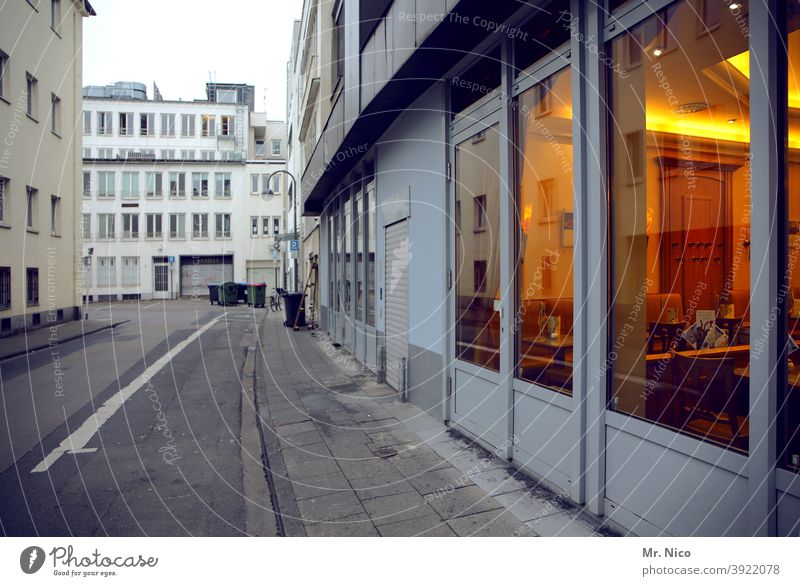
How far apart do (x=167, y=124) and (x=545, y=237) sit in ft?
147

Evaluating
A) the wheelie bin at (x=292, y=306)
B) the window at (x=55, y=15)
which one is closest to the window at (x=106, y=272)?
the wheelie bin at (x=292, y=306)

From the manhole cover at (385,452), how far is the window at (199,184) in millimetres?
42090

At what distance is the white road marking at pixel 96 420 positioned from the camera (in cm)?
521

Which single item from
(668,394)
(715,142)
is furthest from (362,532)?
(715,142)

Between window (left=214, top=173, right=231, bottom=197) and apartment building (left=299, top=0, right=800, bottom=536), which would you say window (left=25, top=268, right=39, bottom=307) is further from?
window (left=214, top=173, right=231, bottom=197)

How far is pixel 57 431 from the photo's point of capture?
6.13m

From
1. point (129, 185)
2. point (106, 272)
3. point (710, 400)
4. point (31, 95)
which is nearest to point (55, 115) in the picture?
point (31, 95)

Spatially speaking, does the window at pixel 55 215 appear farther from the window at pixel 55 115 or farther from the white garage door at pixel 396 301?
the white garage door at pixel 396 301

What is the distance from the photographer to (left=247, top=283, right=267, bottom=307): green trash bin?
31.8m

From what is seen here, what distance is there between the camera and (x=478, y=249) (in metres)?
5.50

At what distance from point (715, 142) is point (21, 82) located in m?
17.5

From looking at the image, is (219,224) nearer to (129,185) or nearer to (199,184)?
(199,184)

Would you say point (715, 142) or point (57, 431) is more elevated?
point (715, 142)
